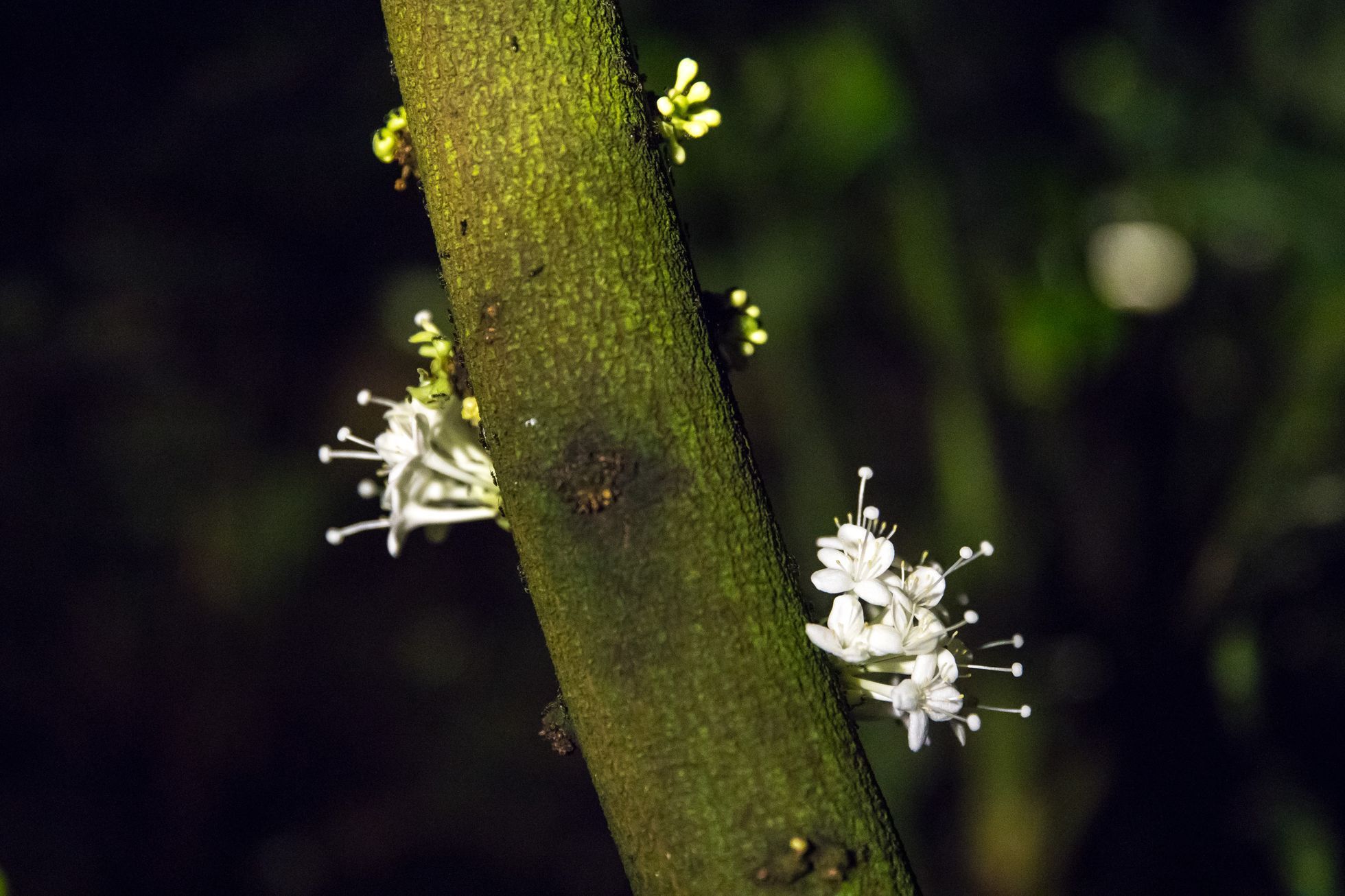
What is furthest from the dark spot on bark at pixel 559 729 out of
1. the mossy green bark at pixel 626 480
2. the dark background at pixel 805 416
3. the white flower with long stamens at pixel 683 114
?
the dark background at pixel 805 416

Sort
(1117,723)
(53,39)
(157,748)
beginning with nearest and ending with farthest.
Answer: (53,39) < (1117,723) < (157,748)

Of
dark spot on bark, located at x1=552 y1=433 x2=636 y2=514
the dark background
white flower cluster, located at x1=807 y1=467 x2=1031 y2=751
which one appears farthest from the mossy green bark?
the dark background

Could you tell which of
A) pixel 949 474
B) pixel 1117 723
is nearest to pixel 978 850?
pixel 1117 723

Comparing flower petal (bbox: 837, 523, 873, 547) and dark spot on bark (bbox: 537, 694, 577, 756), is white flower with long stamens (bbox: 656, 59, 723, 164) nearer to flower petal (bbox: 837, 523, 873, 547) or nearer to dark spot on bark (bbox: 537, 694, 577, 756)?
flower petal (bbox: 837, 523, 873, 547)

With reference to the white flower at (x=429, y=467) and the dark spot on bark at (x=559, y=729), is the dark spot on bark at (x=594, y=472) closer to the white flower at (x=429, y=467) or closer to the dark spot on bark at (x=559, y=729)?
the dark spot on bark at (x=559, y=729)

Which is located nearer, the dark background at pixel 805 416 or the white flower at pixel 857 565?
the white flower at pixel 857 565

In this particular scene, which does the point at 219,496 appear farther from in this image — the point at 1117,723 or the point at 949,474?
the point at 1117,723

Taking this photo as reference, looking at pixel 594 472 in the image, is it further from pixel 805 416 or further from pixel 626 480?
pixel 805 416
